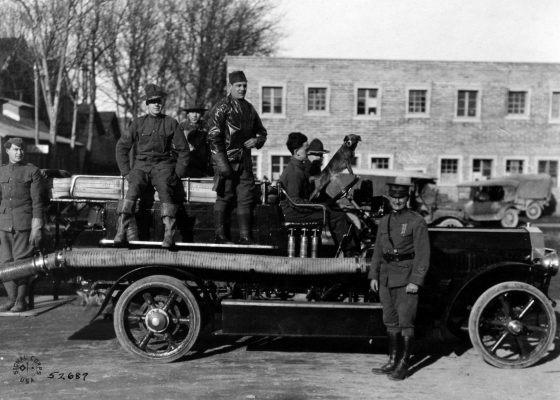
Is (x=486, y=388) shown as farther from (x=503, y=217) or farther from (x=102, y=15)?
(x=102, y=15)

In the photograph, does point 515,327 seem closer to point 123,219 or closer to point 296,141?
point 296,141

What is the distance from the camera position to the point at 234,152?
6.21 meters

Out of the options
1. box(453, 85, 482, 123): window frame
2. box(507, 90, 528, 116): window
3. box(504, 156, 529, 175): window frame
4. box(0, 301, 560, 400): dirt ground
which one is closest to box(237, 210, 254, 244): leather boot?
box(0, 301, 560, 400): dirt ground

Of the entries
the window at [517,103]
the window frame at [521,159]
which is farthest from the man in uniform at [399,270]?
the window at [517,103]

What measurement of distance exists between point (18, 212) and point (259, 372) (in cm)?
389

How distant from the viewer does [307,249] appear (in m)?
5.97

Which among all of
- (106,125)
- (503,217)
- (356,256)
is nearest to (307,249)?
(356,256)

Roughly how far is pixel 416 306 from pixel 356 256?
30.8 inches

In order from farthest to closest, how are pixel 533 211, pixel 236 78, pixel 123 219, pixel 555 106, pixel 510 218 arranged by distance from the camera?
pixel 555 106 → pixel 533 211 → pixel 510 218 → pixel 236 78 → pixel 123 219

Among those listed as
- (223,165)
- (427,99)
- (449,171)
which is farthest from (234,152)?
(449,171)

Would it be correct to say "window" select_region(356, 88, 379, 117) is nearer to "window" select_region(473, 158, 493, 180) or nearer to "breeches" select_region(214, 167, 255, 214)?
"window" select_region(473, 158, 493, 180)

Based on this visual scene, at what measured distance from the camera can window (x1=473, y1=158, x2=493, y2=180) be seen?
3244cm

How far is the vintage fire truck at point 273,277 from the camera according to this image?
5680 mm

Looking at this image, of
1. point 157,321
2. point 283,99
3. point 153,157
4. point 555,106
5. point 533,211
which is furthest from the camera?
point 555,106
